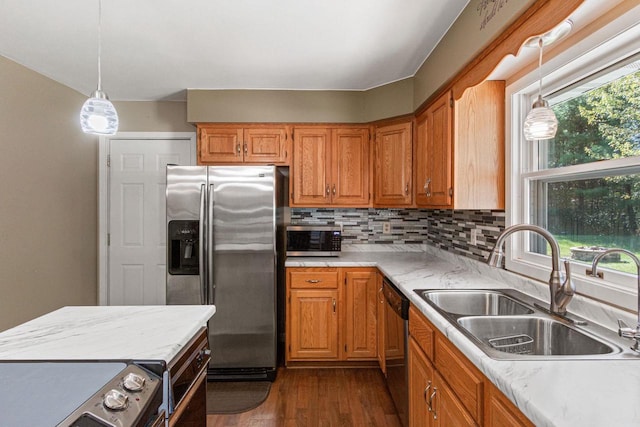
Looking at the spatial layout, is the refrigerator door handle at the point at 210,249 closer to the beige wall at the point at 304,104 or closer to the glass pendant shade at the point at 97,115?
the beige wall at the point at 304,104

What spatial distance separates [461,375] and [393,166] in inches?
79.1

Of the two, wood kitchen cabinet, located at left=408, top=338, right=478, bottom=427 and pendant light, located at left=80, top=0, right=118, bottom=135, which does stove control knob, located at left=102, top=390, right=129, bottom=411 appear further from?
pendant light, located at left=80, top=0, right=118, bottom=135

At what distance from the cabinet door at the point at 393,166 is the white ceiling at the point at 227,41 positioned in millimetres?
451

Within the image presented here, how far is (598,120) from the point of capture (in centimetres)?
145

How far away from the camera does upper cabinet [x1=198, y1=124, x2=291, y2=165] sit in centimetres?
309

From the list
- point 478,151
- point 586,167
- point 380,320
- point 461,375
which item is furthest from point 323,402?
point 586,167

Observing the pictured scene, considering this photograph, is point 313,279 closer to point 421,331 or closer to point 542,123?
point 421,331

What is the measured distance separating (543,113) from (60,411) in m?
1.70

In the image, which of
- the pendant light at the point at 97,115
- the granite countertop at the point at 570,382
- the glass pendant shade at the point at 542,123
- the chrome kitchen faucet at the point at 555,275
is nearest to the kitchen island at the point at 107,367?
the pendant light at the point at 97,115

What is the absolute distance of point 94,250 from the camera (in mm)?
3377

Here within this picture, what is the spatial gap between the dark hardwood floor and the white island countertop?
116cm

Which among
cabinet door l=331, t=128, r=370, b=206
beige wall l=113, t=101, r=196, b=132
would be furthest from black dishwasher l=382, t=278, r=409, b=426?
beige wall l=113, t=101, r=196, b=132

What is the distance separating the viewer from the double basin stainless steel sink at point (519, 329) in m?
1.09

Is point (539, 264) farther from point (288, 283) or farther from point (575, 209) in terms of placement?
point (288, 283)
